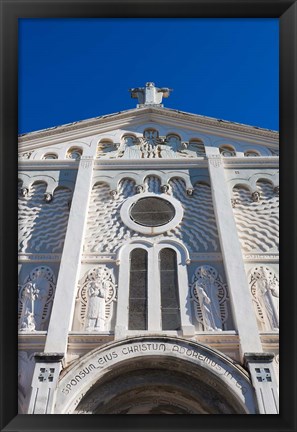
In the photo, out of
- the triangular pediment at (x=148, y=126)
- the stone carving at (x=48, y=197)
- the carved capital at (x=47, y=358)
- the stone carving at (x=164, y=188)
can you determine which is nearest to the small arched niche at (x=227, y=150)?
the triangular pediment at (x=148, y=126)

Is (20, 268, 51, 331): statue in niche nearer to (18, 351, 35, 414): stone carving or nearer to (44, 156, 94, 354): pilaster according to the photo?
(44, 156, 94, 354): pilaster

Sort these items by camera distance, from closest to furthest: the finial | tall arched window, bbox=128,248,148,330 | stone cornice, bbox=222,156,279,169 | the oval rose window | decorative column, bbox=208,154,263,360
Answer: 1. decorative column, bbox=208,154,263,360
2. tall arched window, bbox=128,248,148,330
3. the oval rose window
4. stone cornice, bbox=222,156,279,169
5. the finial

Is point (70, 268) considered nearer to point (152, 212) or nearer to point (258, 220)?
point (152, 212)

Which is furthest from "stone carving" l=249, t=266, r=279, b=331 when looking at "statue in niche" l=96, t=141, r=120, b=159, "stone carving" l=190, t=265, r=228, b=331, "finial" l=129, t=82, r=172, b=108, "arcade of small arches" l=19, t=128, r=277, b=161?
"finial" l=129, t=82, r=172, b=108

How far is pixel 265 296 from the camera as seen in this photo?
9.05 meters

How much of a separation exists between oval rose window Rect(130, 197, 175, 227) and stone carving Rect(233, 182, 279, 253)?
141 centimetres

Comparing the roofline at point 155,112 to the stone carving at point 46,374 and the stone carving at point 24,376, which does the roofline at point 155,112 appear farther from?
the stone carving at point 46,374

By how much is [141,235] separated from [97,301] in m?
1.90

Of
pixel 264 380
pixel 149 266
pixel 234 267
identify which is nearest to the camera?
pixel 264 380

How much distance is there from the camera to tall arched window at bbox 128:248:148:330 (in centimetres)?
870

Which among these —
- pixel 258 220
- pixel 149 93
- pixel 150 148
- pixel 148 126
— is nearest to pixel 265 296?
pixel 258 220

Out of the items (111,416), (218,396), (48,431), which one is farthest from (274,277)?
(48,431)

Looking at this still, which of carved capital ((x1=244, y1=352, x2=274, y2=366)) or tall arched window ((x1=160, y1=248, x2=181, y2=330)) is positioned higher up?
tall arched window ((x1=160, y1=248, x2=181, y2=330))

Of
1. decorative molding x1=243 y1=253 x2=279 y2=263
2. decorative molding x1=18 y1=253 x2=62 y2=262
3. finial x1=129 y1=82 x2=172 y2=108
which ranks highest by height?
finial x1=129 y1=82 x2=172 y2=108
